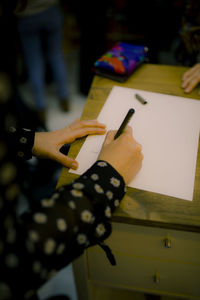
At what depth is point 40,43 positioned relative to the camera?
150cm

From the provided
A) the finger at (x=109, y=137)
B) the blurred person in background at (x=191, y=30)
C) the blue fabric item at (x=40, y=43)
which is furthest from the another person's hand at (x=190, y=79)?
the blue fabric item at (x=40, y=43)

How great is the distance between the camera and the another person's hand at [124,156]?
51cm

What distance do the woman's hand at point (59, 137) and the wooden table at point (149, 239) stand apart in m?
0.03

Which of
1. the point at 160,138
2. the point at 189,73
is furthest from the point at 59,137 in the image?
the point at 189,73

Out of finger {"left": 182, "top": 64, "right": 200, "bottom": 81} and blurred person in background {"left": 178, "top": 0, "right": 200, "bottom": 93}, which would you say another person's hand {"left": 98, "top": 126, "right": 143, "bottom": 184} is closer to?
finger {"left": 182, "top": 64, "right": 200, "bottom": 81}

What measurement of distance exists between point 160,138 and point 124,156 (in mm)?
153

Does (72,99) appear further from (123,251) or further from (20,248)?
(20,248)

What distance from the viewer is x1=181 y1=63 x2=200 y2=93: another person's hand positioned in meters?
0.74

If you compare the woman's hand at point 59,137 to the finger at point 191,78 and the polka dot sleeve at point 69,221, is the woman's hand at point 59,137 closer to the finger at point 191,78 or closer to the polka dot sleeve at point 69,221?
the polka dot sleeve at point 69,221

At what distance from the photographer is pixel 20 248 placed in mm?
368

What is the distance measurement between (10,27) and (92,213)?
32cm

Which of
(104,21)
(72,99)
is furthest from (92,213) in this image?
(72,99)

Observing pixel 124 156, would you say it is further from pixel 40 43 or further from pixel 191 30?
pixel 40 43

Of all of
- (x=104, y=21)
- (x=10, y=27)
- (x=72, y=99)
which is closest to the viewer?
(x=10, y=27)
